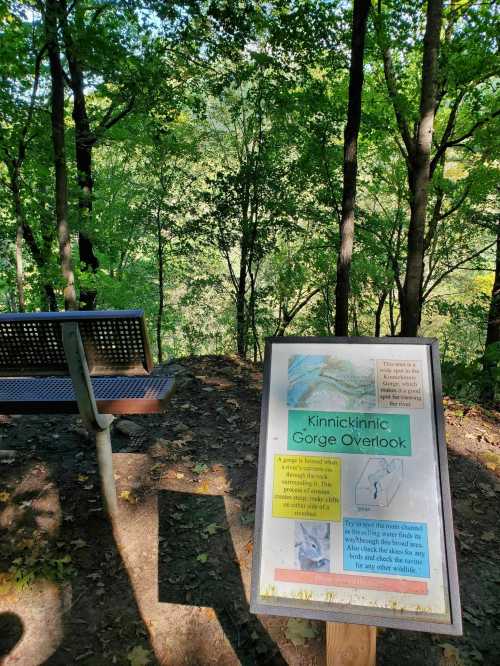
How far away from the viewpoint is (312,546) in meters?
1.74

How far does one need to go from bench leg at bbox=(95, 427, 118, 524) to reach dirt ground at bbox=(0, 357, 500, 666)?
0.16m

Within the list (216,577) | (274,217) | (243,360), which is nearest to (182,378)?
(243,360)

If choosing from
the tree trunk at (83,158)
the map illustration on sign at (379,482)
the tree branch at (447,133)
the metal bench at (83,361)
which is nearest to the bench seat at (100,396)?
the metal bench at (83,361)

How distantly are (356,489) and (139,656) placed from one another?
1655mm

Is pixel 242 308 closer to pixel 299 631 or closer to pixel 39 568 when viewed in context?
pixel 39 568

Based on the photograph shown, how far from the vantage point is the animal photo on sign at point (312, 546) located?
1.72 meters

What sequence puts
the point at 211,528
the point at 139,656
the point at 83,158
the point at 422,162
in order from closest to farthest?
the point at 139,656 < the point at 211,528 < the point at 422,162 < the point at 83,158

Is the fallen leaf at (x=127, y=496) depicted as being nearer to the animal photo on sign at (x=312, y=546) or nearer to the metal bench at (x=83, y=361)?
the metal bench at (x=83, y=361)

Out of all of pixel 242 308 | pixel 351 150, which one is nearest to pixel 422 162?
pixel 351 150

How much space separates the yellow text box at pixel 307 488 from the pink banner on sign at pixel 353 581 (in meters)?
0.21

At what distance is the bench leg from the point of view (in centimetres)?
300

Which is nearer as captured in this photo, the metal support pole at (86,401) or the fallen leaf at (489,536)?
the metal support pole at (86,401)

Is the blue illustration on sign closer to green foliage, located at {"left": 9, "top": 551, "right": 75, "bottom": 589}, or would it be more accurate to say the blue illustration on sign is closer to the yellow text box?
the yellow text box

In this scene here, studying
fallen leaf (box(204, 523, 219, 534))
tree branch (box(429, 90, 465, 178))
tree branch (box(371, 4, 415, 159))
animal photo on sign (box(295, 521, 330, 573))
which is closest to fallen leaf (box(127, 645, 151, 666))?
fallen leaf (box(204, 523, 219, 534))
